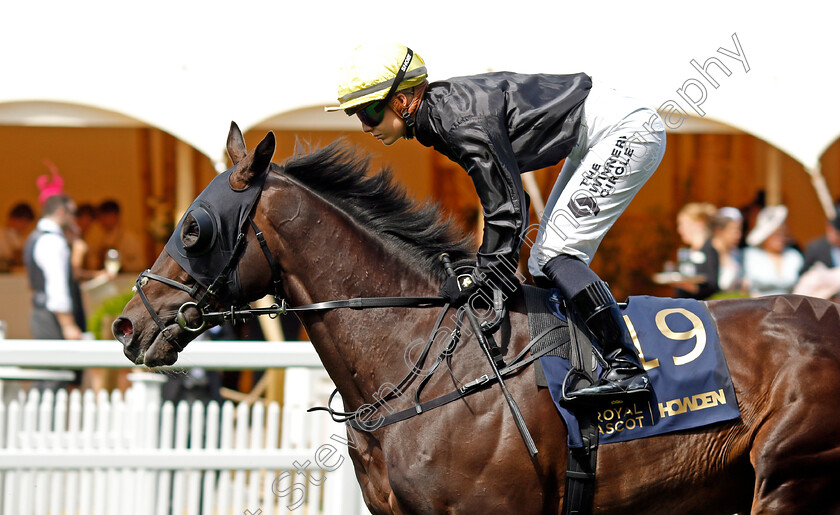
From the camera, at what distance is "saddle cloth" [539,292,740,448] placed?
2.70 meters

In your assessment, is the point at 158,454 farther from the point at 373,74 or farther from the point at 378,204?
the point at 373,74

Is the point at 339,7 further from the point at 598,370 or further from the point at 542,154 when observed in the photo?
the point at 598,370

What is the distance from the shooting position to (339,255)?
9.36 feet

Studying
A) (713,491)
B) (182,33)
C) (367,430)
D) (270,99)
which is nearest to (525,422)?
(367,430)

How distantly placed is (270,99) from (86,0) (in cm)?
160

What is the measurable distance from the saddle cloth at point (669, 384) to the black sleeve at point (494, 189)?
1.12 feet

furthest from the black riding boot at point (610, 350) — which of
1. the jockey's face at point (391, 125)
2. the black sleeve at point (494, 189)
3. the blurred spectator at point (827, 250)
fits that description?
the blurred spectator at point (827, 250)

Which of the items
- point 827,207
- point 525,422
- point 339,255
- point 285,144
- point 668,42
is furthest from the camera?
point 285,144

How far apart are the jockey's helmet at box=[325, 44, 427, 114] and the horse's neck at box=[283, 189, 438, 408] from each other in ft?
1.37

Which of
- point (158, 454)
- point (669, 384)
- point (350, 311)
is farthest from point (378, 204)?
point (158, 454)

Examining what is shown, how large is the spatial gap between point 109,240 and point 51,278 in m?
2.37

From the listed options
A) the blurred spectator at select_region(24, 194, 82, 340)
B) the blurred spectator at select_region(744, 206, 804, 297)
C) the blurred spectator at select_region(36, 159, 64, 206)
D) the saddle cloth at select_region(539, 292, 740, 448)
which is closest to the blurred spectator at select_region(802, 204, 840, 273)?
the blurred spectator at select_region(744, 206, 804, 297)

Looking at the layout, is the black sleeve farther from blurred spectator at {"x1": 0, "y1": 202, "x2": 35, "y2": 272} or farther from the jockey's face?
blurred spectator at {"x1": 0, "y1": 202, "x2": 35, "y2": 272}

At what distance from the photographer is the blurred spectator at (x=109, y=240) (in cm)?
856
